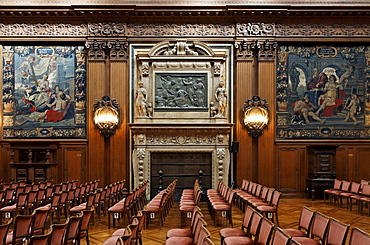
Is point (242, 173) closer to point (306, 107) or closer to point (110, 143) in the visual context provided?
point (306, 107)

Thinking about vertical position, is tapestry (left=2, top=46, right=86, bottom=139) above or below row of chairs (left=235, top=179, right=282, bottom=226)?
above

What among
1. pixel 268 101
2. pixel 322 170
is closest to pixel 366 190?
pixel 322 170

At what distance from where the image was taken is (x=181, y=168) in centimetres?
1371

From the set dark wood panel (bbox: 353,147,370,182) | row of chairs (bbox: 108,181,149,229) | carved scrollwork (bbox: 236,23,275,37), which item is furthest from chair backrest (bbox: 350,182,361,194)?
row of chairs (bbox: 108,181,149,229)

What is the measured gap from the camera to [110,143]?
1350 centimetres

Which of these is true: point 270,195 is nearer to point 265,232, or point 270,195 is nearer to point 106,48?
point 265,232

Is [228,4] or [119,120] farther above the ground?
[228,4]

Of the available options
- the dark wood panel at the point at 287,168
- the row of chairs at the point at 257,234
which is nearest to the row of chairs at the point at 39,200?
the row of chairs at the point at 257,234

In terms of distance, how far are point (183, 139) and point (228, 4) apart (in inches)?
195

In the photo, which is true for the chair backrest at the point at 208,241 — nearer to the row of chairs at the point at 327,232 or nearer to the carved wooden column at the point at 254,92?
the row of chairs at the point at 327,232

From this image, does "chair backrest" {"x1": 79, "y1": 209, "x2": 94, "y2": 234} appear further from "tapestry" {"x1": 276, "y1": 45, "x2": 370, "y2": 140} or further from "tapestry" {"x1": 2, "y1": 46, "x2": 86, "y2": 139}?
"tapestry" {"x1": 276, "y1": 45, "x2": 370, "y2": 140}

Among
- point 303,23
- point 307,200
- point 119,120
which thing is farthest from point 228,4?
point 307,200

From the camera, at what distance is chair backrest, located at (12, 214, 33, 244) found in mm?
5305

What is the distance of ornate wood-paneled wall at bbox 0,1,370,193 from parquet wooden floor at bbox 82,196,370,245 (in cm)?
193
